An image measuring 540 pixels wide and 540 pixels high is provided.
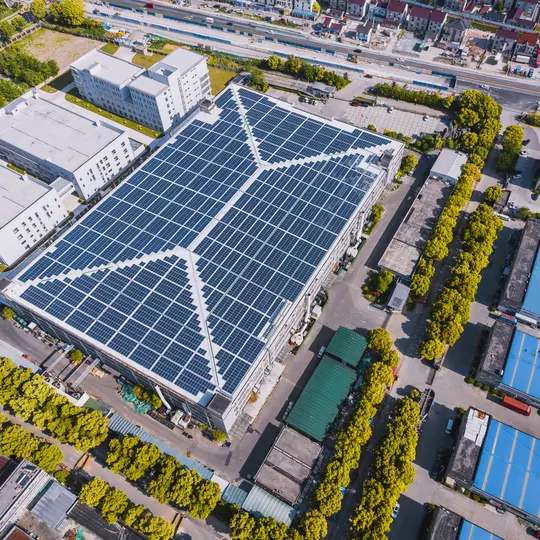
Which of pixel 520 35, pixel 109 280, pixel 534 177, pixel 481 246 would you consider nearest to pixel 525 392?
pixel 481 246

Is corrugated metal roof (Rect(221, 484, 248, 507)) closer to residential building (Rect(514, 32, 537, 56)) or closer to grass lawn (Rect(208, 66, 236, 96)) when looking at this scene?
grass lawn (Rect(208, 66, 236, 96))

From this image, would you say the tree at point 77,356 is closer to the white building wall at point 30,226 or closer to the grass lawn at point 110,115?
the white building wall at point 30,226

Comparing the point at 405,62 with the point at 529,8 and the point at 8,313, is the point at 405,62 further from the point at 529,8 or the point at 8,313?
the point at 8,313

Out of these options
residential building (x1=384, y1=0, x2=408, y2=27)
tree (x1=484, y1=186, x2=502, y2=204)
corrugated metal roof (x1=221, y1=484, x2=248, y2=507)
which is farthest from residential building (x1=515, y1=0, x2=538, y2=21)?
corrugated metal roof (x1=221, y1=484, x2=248, y2=507)

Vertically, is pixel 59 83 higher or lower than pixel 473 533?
higher

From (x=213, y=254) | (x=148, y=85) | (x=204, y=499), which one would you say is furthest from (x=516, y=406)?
(x=148, y=85)
